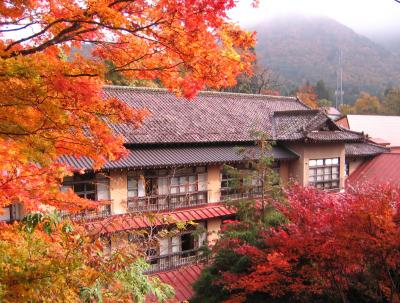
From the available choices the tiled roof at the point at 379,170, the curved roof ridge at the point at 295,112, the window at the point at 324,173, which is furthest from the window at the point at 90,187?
the tiled roof at the point at 379,170

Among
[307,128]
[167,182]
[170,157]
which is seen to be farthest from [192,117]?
[307,128]

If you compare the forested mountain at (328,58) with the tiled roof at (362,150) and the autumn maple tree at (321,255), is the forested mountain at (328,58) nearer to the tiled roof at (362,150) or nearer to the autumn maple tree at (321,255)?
the tiled roof at (362,150)

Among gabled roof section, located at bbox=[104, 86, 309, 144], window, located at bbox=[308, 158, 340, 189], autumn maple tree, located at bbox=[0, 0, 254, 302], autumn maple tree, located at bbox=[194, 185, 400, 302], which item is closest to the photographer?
autumn maple tree, located at bbox=[0, 0, 254, 302]

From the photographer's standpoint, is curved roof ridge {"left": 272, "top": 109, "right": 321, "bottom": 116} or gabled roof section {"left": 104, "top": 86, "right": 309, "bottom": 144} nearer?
gabled roof section {"left": 104, "top": 86, "right": 309, "bottom": 144}

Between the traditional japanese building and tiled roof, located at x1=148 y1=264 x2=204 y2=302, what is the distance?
→ 0.23m

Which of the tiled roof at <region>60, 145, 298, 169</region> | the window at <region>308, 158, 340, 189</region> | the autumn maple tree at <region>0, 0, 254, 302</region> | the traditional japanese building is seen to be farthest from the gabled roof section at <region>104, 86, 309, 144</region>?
the autumn maple tree at <region>0, 0, 254, 302</region>

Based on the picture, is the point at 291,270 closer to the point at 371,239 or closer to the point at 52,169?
the point at 371,239

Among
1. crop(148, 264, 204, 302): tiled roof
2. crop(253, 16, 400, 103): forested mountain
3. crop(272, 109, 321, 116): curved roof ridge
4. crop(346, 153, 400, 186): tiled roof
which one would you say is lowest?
crop(148, 264, 204, 302): tiled roof

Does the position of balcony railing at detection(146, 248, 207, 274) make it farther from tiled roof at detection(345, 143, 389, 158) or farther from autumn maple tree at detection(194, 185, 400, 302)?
tiled roof at detection(345, 143, 389, 158)

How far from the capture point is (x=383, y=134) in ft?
139

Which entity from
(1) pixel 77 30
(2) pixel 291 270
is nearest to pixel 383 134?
(2) pixel 291 270

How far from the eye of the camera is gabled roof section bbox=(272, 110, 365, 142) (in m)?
22.6

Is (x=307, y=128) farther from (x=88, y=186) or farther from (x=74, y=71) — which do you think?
(x=74, y=71)

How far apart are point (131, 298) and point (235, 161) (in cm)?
1424
